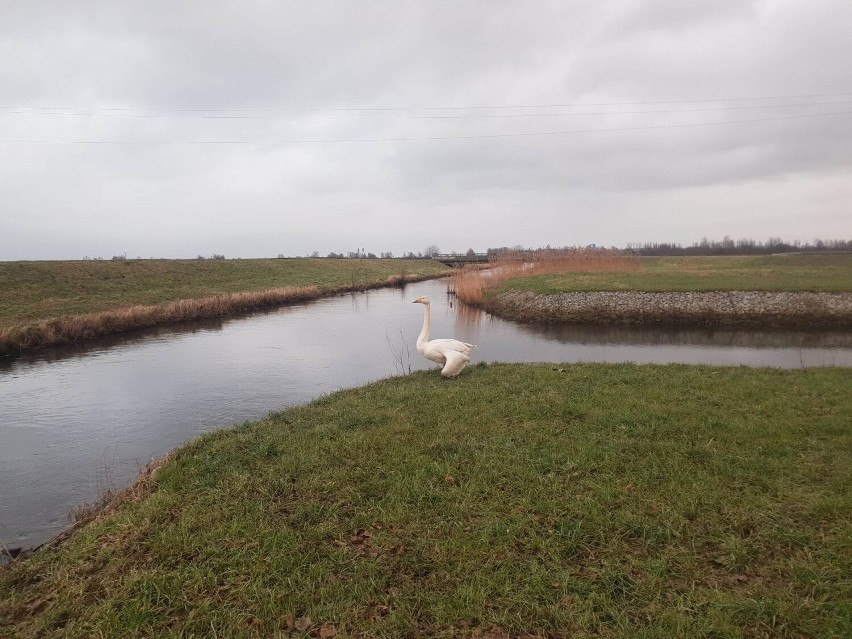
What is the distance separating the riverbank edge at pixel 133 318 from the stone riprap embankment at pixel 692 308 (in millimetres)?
17237

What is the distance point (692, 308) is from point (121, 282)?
1463 inches

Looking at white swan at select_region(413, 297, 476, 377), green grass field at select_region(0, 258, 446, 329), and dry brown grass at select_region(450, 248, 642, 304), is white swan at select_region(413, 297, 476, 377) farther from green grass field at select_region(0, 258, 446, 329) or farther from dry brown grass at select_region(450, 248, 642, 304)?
dry brown grass at select_region(450, 248, 642, 304)

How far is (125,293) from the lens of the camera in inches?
1175

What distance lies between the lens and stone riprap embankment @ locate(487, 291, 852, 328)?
848 inches

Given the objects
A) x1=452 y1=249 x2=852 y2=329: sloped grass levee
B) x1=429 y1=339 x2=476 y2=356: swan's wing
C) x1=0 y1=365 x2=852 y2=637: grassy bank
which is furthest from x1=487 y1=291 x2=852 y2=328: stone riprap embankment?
x1=0 y1=365 x2=852 y2=637: grassy bank

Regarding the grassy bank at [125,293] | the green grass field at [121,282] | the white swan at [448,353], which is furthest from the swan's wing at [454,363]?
the green grass field at [121,282]

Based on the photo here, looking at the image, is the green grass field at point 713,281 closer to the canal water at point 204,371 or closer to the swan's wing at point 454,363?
the canal water at point 204,371

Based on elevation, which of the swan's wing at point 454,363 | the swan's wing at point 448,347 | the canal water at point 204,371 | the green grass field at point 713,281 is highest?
the green grass field at point 713,281

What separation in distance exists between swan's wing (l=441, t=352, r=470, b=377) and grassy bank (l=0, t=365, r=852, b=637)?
9.60 ft

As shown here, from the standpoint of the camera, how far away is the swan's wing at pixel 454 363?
33.1 ft

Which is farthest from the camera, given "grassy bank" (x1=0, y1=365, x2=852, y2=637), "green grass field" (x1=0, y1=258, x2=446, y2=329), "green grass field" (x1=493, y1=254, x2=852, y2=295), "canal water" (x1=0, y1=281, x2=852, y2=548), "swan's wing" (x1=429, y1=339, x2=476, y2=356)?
"green grass field" (x1=493, y1=254, x2=852, y2=295)

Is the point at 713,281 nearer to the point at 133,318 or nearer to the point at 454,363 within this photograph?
the point at 454,363

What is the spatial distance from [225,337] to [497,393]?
16.6 m

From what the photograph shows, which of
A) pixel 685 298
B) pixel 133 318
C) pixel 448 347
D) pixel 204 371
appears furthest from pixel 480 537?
pixel 133 318
